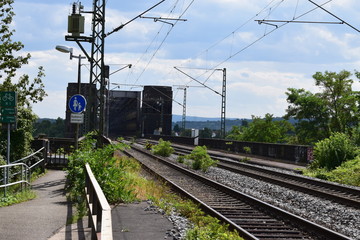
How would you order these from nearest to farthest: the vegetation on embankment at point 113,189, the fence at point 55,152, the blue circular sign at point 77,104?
the vegetation on embankment at point 113,189, the blue circular sign at point 77,104, the fence at point 55,152

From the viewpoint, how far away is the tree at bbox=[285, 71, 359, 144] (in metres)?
80.4

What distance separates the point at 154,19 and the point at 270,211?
Answer: 567 inches

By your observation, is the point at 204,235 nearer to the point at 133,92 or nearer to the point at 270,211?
the point at 270,211

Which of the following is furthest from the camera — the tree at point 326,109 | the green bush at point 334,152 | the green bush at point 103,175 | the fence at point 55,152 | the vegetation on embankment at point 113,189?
the tree at point 326,109

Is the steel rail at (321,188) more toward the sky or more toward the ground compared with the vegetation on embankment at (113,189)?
more toward the ground

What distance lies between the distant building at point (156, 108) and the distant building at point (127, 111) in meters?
1.94

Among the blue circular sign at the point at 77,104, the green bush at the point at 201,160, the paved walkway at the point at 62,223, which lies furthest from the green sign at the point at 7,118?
the green bush at the point at 201,160

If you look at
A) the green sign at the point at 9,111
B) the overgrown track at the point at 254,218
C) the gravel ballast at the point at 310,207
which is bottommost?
the gravel ballast at the point at 310,207

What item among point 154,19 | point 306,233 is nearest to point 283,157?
point 154,19

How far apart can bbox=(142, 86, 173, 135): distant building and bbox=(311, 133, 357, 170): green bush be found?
77.2 metres

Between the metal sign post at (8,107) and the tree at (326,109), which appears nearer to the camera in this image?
the metal sign post at (8,107)

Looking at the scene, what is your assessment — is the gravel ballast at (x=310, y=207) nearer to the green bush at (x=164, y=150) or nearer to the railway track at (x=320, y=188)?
the railway track at (x=320, y=188)

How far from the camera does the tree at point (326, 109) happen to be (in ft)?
264

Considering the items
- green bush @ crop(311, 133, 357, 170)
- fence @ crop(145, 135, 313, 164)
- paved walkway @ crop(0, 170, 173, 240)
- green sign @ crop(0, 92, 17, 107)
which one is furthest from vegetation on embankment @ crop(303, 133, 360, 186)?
green sign @ crop(0, 92, 17, 107)
